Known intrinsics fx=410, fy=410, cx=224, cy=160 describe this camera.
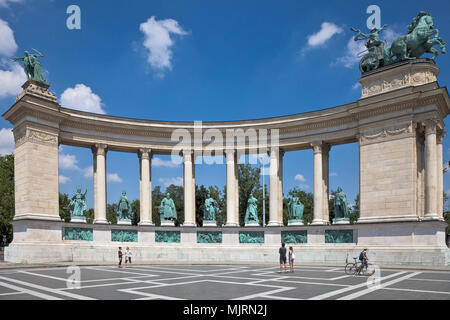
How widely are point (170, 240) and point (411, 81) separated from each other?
2806 cm

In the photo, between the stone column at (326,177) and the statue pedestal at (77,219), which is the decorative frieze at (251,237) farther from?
the statue pedestal at (77,219)

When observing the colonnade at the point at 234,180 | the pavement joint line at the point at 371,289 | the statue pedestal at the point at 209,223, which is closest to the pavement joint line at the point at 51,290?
the pavement joint line at the point at 371,289

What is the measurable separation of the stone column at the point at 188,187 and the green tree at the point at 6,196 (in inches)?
1171

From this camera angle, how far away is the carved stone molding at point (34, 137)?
37075mm

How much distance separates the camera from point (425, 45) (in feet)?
120

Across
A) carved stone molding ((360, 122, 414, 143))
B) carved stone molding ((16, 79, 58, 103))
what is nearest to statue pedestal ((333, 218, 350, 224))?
carved stone molding ((360, 122, 414, 143))

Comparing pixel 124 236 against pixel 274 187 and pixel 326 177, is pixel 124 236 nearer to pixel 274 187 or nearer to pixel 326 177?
pixel 274 187

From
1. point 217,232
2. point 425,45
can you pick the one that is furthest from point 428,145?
point 217,232

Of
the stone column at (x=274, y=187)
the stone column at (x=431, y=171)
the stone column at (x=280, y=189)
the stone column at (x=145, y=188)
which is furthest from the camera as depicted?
the stone column at (x=280, y=189)

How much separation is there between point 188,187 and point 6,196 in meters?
34.3

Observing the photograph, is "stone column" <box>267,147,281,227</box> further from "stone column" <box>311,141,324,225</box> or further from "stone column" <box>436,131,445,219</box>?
"stone column" <box>436,131,445,219</box>

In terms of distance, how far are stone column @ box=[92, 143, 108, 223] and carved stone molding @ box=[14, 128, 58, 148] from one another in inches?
189

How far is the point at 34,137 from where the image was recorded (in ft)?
123
